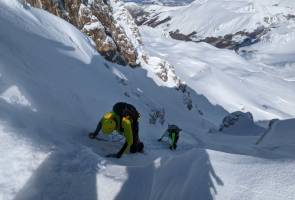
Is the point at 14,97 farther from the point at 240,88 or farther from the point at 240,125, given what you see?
the point at 240,88

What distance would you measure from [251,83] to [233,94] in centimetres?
2442

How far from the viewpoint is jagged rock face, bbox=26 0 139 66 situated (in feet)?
136

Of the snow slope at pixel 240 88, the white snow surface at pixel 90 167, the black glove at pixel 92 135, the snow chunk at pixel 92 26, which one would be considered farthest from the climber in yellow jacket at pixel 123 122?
the snow slope at pixel 240 88

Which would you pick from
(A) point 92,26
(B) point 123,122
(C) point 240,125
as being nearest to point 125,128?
(B) point 123,122

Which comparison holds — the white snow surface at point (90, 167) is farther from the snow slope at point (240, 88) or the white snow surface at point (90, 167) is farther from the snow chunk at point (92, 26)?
the snow slope at point (240, 88)

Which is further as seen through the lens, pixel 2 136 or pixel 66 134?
pixel 66 134

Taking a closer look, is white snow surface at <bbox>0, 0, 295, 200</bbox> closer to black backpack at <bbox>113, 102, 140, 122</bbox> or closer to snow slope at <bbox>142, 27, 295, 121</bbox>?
black backpack at <bbox>113, 102, 140, 122</bbox>

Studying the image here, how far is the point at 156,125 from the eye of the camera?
37.8 m

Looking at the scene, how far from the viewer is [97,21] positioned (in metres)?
48.3

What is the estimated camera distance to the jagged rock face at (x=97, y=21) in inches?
1636

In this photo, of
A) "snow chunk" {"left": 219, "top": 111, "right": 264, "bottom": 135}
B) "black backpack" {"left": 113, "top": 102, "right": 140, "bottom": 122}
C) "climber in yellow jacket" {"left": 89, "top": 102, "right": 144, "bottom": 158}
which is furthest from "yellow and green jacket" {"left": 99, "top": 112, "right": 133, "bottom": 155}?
"snow chunk" {"left": 219, "top": 111, "right": 264, "bottom": 135}

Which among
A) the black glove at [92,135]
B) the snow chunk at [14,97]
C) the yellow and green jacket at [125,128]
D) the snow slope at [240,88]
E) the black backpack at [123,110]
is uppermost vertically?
the snow chunk at [14,97]

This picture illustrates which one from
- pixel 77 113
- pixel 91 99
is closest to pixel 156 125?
pixel 91 99

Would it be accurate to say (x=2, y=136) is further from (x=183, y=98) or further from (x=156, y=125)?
(x=183, y=98)
